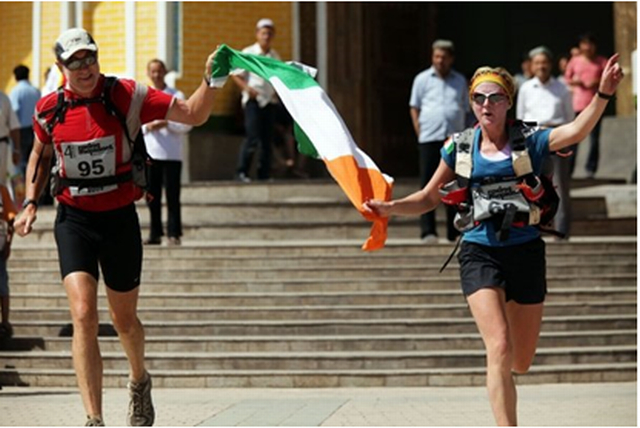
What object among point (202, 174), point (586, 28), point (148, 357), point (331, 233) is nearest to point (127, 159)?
point (148, 357)

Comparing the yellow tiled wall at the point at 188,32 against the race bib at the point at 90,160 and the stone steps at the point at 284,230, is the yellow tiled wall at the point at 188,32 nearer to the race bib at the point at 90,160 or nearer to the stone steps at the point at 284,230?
the stone steps at the point at 284,230

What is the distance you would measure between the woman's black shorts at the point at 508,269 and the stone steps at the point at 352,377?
12.8ft

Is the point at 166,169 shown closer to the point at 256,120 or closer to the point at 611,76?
the point at 256,120

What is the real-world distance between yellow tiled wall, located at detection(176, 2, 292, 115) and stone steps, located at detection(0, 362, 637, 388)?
775 centimetres

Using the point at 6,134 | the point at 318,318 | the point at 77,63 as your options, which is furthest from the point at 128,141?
the point at 6,134

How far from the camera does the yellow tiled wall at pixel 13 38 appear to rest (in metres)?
20.0

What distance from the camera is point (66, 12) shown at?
63.0 ft

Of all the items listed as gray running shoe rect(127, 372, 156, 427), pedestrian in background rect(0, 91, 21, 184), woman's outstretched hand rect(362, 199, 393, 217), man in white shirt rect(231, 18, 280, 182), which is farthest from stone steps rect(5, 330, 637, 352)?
man in white shirt rect(231, 18, 280, 182)

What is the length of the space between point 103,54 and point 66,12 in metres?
0.66

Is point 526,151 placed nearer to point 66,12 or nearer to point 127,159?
point 127,159

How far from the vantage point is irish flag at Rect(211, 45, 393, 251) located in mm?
8328

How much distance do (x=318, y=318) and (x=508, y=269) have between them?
17.1 feet

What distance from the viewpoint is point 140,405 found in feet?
28.8

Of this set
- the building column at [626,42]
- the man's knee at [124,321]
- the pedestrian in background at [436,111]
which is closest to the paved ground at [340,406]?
the man's knee at [124,321]
